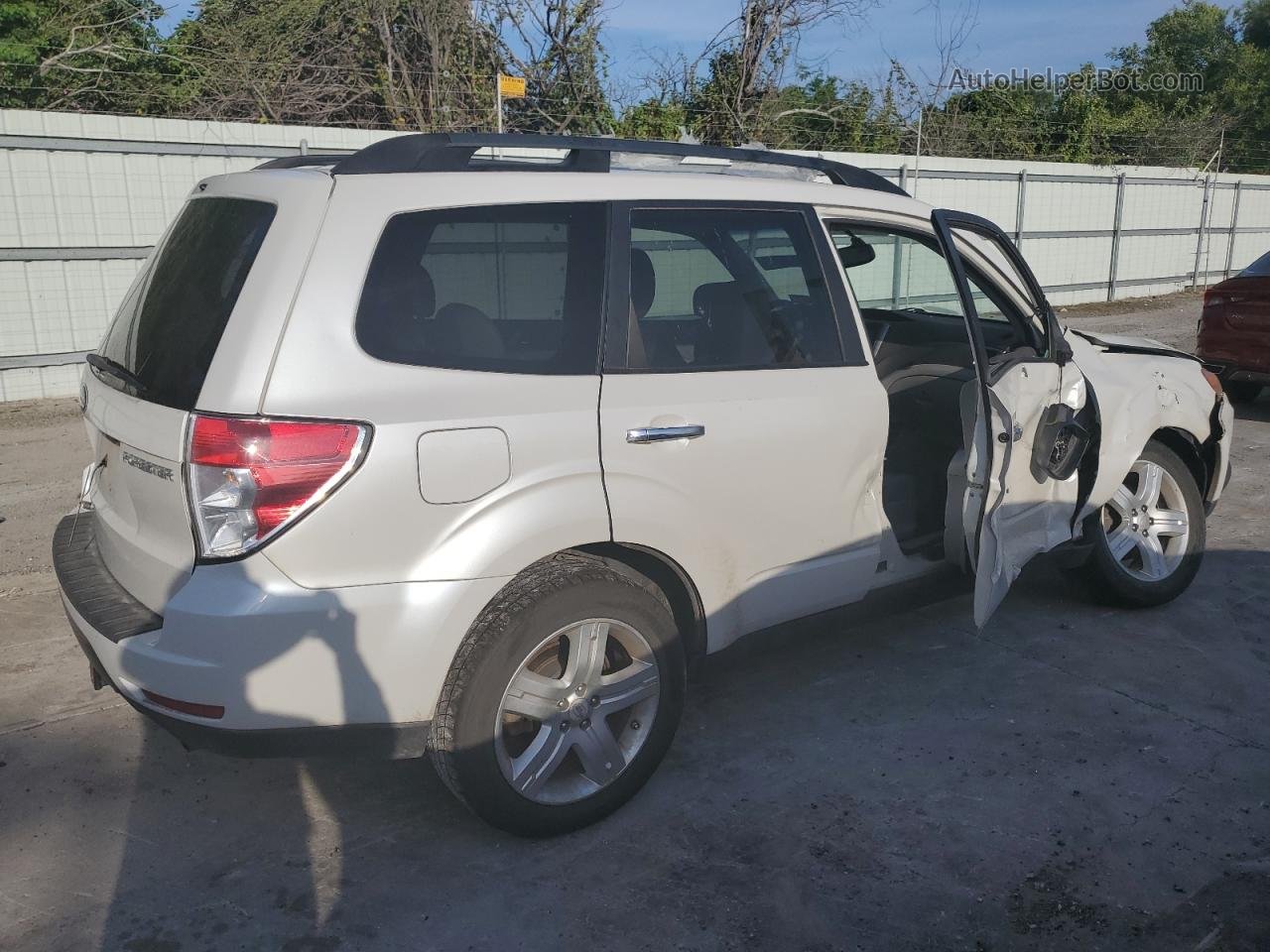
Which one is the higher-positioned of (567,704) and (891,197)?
(891,197)

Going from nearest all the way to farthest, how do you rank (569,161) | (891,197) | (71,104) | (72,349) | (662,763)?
(569,161) < (662,763) < (891,197) < (72,349) < (71,104)

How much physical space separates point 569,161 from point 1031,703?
2.60 m

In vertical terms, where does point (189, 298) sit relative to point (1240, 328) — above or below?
above

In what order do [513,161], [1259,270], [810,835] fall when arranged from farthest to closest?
[1259,270] < [513,161] < [810,835]

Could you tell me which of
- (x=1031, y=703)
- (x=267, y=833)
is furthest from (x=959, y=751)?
(x=267, y=833)

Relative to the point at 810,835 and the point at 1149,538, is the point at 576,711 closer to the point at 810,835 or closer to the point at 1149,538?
the point at 810,835

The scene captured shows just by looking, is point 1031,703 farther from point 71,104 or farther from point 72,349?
point 71,104

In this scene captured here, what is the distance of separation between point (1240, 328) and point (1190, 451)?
4405 millimetres

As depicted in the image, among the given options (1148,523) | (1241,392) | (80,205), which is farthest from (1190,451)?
(80,205)

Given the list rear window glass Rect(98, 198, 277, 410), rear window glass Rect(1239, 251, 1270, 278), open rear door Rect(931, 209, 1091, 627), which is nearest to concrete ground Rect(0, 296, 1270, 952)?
open rear door Rect(931, 209, 1091, 627)

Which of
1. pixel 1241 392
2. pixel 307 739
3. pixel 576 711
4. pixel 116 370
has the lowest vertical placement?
pixel 1241 392

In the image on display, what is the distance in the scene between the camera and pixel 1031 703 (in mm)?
4262

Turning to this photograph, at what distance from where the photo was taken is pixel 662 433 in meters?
3.33

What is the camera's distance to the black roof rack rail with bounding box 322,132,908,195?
3.14 m
